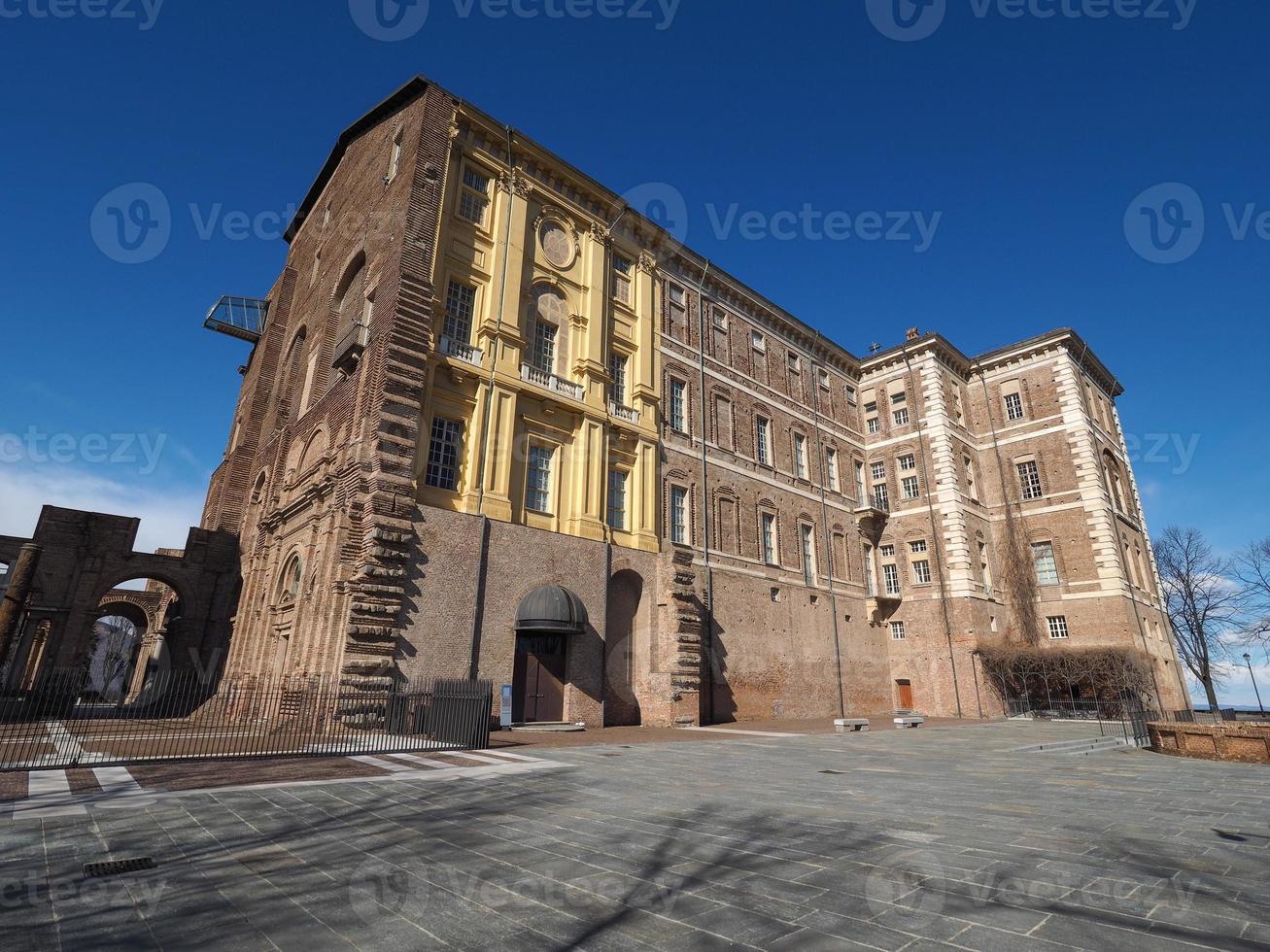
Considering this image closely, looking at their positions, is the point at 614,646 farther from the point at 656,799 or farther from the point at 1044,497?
the point at 1044,497

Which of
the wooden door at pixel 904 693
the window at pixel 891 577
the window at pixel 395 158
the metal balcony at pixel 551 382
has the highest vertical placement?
the window at pixel 395 158

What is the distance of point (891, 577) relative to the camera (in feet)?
116

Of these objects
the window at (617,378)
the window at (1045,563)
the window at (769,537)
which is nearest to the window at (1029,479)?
the window at (1045,563)

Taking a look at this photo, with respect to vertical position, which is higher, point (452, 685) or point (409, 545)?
point (409, 545)

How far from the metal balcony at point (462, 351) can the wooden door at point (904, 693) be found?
27.0 m

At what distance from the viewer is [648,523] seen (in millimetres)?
24172

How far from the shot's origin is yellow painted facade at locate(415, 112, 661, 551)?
20.0m

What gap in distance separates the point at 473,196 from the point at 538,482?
34.7ft

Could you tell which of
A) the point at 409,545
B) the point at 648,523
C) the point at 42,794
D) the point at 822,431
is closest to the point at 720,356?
the point at 822,431

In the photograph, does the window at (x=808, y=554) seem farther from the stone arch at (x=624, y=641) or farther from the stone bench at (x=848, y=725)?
the stone arch at (x=624, y=641)

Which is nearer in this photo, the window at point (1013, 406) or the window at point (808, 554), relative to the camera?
the window at point (808, 554)

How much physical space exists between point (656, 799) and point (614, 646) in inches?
583

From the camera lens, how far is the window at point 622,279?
27062mm

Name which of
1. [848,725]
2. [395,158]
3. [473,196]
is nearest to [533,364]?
[473,196]
